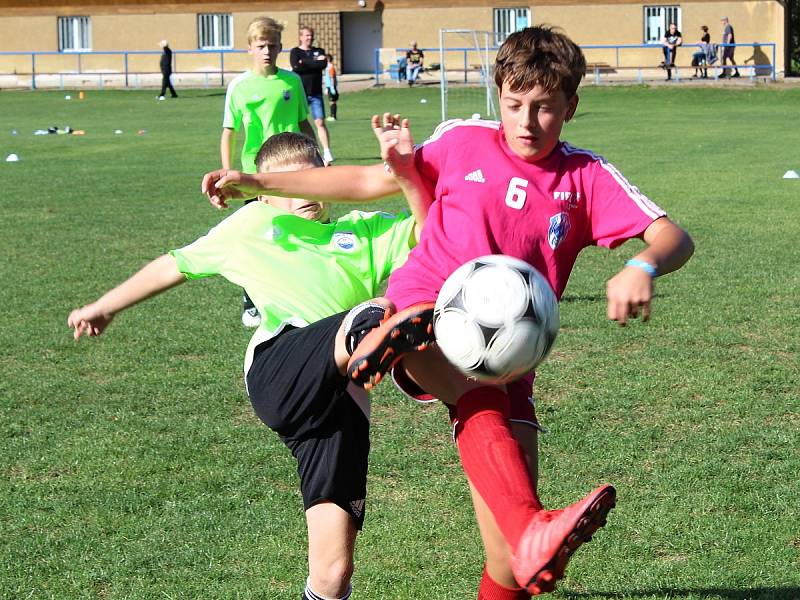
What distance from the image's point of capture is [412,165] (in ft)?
11.5

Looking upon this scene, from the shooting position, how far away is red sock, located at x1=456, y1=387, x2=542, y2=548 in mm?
2895

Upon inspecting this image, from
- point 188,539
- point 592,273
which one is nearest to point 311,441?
point 188,539

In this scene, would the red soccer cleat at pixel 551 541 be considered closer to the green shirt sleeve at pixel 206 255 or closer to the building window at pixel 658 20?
the green shirt sleeve at pixel 206 255

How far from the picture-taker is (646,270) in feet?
9.77

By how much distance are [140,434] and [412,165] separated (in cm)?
279

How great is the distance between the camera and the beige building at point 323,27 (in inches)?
1679

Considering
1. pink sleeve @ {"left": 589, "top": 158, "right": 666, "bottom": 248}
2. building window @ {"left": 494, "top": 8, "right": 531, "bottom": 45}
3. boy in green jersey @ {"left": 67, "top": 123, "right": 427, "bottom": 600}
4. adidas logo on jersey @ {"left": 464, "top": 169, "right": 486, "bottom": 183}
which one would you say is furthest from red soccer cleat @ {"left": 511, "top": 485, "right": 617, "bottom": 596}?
building window @ {"left": 494, "top": 8, "right": 531, "bottom": 45}

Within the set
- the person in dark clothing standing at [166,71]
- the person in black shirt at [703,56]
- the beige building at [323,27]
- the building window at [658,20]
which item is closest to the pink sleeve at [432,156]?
the person in dark clothing standing at [166,71]

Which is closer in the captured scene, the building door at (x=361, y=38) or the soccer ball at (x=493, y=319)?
the soccer ball at (x=493, y=319)

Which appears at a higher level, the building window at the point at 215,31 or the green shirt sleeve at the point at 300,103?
the building window at the point at 215,31

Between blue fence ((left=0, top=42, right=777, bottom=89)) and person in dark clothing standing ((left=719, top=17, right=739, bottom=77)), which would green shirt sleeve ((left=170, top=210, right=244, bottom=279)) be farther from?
person in dark clothing standing ((left=719, top=17, right=739, bottom=77))

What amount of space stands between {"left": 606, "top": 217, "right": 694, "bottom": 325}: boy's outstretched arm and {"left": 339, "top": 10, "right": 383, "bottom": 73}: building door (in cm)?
4410

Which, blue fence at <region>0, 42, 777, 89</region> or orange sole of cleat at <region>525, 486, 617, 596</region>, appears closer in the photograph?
orange sole of cleat at <region>525, 486, 617, 596</region>

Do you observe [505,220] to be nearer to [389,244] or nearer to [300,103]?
[389,244]
